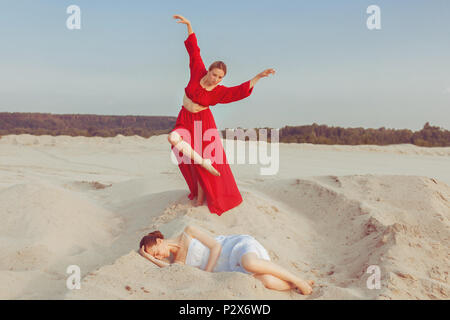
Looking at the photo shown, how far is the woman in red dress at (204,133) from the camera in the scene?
4.25m

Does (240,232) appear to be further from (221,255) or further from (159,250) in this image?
(159,250)

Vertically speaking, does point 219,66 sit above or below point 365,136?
above

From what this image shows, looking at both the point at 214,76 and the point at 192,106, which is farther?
the point at 192,106

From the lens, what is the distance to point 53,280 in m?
3.23

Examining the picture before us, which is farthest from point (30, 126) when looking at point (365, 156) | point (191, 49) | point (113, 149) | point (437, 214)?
point (437, 214)

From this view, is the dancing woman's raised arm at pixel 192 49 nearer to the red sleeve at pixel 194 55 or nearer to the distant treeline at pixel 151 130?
the red sleeve at pixel 194 55

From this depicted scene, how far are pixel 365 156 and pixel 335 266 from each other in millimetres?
7019

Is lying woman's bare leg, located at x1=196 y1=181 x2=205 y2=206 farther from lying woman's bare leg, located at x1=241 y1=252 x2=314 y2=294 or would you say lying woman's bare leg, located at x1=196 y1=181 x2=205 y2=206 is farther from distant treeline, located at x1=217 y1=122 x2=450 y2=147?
distant treeline, located at x1=217 y1=122 x2=450 y2=147

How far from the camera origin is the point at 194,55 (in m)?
4.50

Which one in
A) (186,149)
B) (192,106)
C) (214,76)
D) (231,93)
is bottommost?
(186,149)

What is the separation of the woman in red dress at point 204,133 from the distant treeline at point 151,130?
8458 millimetres

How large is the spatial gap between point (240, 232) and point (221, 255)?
3.71ft

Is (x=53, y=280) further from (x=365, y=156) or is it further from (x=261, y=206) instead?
(x=365, y=156)

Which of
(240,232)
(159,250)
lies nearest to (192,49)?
(240,232)
